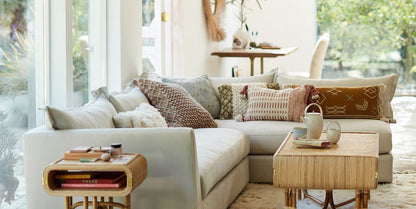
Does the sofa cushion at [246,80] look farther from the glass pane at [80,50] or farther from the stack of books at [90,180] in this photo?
the stack of books at [90,180]

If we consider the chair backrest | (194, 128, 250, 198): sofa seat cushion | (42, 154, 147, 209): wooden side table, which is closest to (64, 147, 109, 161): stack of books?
(42, 154, 147, 209): wooden side table

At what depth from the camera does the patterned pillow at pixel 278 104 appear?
15.0 feet

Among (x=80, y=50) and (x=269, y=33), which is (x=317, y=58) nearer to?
(x=269, y=33)

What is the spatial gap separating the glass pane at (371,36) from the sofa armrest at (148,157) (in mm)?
8148

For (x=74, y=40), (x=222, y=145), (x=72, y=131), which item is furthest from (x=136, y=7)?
(x=72, y=131)

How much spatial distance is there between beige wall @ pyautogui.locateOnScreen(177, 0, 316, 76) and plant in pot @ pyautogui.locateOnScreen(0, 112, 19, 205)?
3531 millimetres

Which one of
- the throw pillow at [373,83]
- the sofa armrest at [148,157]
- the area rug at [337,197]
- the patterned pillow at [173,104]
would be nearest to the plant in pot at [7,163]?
the sofa armrest at [148,157]

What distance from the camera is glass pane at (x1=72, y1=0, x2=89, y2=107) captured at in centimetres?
407

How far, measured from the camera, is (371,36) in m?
10.5

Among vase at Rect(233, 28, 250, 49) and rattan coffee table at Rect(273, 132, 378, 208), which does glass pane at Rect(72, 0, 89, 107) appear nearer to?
rattan coffee table at Rect(273, 132, 378, 208)

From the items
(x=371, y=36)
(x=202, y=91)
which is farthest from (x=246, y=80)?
(x=371, y=36)

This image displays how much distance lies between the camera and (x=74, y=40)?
13.3 feet

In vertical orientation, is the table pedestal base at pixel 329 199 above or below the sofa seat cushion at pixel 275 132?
below

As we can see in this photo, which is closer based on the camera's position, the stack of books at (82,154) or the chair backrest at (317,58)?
the stack of books at (82,154)
